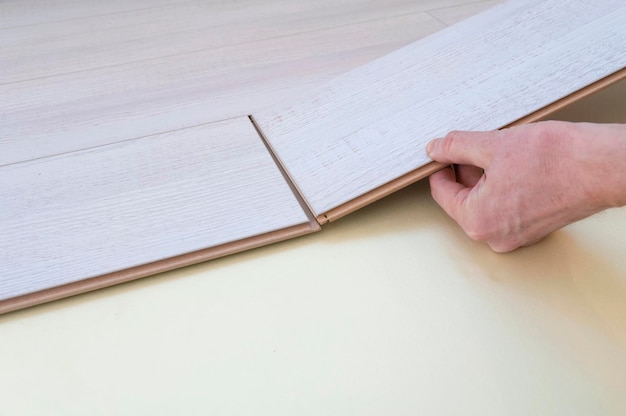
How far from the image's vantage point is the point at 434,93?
1.34 m

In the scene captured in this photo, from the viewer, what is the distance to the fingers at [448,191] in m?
1.14

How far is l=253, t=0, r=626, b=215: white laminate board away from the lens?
3.99 feet

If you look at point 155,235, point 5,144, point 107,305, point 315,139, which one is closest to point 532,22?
point 315,139

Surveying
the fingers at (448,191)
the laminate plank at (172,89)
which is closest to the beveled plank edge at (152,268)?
the fingers at (448,191)

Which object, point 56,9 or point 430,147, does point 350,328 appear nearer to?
point 430,147

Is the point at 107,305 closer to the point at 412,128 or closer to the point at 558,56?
the point at 412,128

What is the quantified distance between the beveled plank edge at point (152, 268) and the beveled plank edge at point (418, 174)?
0.05 meters

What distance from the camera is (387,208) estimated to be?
1249 millimetres

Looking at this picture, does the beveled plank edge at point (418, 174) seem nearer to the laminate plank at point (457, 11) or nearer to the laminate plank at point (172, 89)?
the laminate plank at point (172, 89)

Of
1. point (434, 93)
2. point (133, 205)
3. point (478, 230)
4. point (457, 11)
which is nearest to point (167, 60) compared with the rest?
point (133, 205)

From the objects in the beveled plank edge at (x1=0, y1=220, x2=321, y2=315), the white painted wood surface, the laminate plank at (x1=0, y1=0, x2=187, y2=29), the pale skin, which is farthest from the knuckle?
the laminate plank at (x1=0, y1=0, x2=187, y2=29)

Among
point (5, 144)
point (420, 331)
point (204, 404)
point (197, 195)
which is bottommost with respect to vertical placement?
point (420, 331)

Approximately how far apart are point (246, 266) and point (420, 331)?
0.33 meters

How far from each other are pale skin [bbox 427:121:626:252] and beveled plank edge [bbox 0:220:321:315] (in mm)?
286
